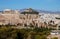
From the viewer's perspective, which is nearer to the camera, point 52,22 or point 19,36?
point 19,36

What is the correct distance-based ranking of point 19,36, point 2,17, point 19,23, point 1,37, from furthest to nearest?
1. point 2,17
2. point 19,23
3. point 19,36
4. point 1,37

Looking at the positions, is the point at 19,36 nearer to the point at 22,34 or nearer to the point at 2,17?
the point at 22,34

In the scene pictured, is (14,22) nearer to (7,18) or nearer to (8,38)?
(7,18)

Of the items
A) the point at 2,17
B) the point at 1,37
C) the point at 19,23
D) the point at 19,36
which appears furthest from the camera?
the point at 2,17

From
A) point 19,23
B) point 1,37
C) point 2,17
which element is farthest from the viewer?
point 2,17

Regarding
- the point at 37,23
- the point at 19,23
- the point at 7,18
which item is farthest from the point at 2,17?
the point at 37,23

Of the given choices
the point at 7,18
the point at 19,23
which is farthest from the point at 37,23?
the point at 7,18

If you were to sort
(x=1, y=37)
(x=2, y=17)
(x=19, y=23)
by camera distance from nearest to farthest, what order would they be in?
1. (x=1, y=37)
2. (x=19, y=23)
3. (x=2, y=17)

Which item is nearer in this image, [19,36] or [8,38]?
[8,38]
